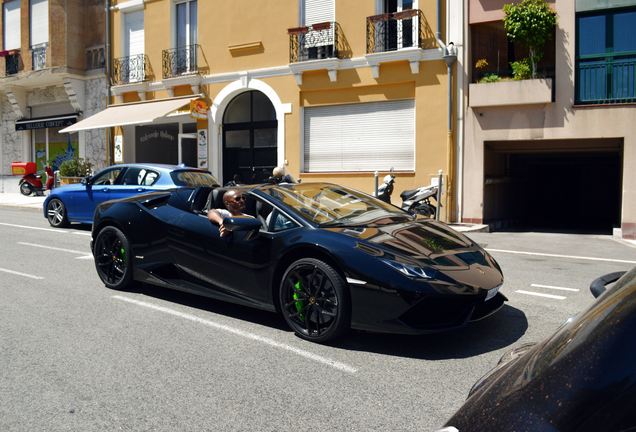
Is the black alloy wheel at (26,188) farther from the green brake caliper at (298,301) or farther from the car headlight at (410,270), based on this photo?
the car headlight at (410,270)

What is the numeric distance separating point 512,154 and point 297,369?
14971mm

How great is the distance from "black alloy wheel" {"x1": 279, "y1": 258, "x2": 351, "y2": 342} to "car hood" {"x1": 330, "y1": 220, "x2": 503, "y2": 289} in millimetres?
381

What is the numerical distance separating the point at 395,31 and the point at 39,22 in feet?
52.8

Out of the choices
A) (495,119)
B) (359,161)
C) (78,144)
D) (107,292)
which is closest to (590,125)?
(495,119)

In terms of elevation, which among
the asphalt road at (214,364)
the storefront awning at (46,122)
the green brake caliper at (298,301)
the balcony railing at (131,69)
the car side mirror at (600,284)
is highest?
the balcony railing at (131,69)

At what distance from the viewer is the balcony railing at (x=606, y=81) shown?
1355 centimetres

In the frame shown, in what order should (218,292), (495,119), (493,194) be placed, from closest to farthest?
(218,292), (495,119), (493,194)

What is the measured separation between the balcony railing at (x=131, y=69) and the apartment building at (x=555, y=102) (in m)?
12.2

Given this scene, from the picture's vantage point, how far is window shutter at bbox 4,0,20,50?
82.1ft

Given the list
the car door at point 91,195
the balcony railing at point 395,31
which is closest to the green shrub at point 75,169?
the car door at point 91,195

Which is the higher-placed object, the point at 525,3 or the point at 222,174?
the point at 525,3

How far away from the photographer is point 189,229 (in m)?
5.87

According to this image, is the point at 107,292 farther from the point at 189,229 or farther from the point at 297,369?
the point at 297,369

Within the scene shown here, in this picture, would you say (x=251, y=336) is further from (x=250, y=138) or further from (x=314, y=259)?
(x=250, y=138)
